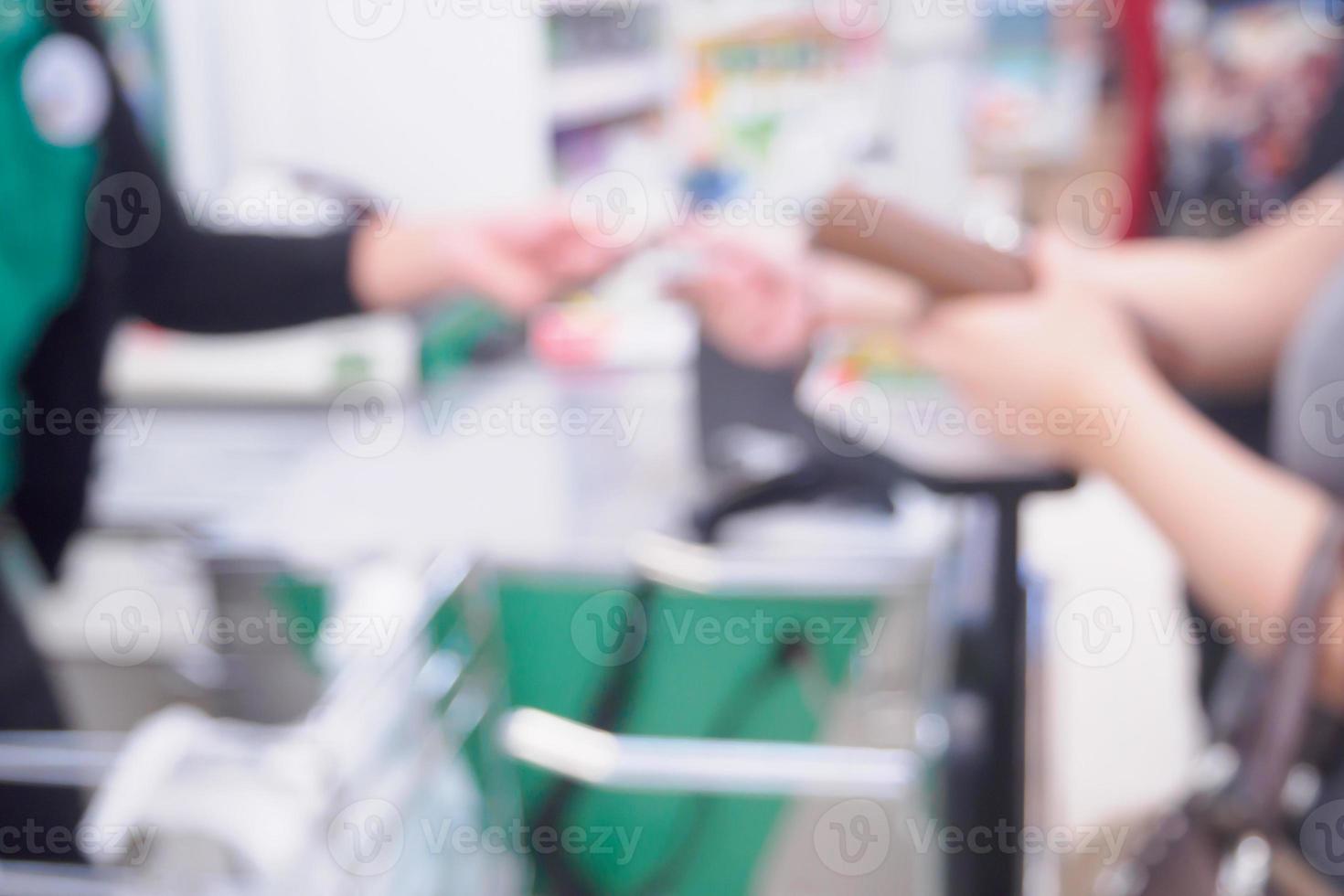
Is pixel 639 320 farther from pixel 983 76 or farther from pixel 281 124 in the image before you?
pixel 983 76

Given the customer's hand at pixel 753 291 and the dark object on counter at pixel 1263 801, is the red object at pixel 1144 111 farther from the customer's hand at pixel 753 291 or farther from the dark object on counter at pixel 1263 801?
the dark object on counter at pixel 1263 801

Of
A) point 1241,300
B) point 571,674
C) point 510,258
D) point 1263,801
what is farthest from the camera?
point 571,674

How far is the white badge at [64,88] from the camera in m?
0.87

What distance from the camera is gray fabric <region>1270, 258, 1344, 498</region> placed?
0.63m

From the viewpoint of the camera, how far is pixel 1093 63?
1973 millimetres

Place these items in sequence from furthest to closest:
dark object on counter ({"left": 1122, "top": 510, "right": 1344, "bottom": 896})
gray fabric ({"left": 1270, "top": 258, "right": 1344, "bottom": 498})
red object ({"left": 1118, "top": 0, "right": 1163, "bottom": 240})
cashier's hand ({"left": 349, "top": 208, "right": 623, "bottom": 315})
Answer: red object ({"left": 1118, "top": 0, "right": 1163, "bottom": 240}), cashier's hand ({"left": 349, "top": 208, "right": 623, "bottom": 315}), gray fabric ({"left": 1270, "top": 258, "right": 1344, "bottom": 498}), dark object on counter ({"left": 1122, "top": 510, "right": 1344, "bottom": 896})

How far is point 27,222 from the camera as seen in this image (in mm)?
897

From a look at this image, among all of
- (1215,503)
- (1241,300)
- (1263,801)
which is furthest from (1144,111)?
(1263,801)

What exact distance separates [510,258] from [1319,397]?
25.7 inches

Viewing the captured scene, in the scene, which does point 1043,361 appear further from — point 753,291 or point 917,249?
point 753,291

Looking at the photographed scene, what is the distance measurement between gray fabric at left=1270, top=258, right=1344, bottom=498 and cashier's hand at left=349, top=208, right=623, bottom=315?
54 cm

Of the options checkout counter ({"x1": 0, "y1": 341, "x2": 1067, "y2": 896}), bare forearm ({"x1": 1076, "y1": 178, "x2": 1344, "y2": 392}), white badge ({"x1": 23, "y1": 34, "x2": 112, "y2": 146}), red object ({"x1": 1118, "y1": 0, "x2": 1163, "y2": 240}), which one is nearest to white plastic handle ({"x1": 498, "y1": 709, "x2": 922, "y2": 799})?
checkout counter ({"x1": 0, "y1": 341, "x2": 1067, "y2": 896})

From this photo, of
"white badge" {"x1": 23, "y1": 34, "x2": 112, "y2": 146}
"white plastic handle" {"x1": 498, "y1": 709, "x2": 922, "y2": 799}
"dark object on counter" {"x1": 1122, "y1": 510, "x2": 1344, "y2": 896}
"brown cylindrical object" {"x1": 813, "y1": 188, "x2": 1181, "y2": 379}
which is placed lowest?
"white plastic handle" {"x1": 498, "y1": 709, "x2": 922, "y2": 799}

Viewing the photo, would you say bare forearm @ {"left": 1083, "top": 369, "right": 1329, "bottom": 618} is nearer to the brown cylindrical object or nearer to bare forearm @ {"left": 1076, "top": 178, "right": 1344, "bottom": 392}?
the brown cylindrical object
